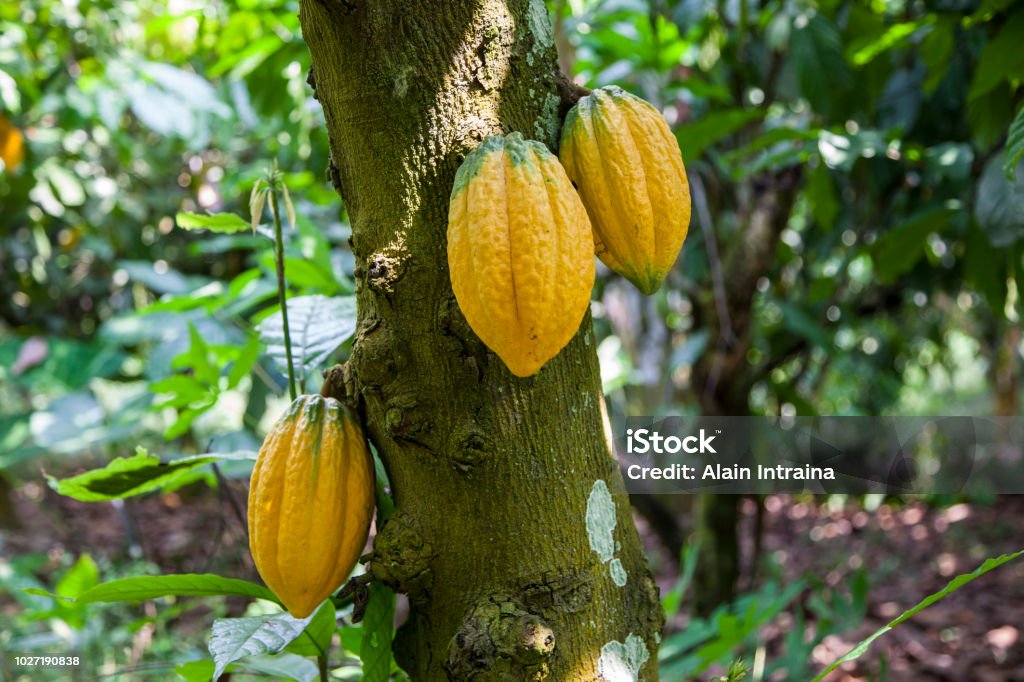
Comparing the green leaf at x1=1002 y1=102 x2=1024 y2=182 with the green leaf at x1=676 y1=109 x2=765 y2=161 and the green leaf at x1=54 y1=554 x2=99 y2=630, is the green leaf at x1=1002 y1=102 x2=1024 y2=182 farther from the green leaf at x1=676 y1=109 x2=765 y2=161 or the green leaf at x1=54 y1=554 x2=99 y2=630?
the green leaf at x1=54 y1=554 x2=99 y2=630

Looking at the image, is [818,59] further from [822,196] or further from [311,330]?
[311,330]

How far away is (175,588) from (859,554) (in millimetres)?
4373

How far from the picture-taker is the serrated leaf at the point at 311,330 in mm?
1089

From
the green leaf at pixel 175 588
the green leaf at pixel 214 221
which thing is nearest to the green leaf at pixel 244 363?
the green leaf at pixel 214 221

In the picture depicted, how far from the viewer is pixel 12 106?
7.64ft

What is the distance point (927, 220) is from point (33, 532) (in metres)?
5.17

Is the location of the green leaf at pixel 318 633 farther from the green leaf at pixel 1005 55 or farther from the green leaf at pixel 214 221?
the green leaf at pixel 1005 55

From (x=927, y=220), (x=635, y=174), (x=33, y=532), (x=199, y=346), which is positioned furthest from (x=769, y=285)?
(x=33, y=532)

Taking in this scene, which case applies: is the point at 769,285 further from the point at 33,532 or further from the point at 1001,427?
the point at 33,532

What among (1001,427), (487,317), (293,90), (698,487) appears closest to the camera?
(487,317)

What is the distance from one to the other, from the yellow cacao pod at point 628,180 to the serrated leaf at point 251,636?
522 mm

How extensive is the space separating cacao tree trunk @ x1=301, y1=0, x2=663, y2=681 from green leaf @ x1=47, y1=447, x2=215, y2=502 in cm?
35

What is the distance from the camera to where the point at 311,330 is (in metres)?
1.13

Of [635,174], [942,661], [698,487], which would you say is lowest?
[942,661]
